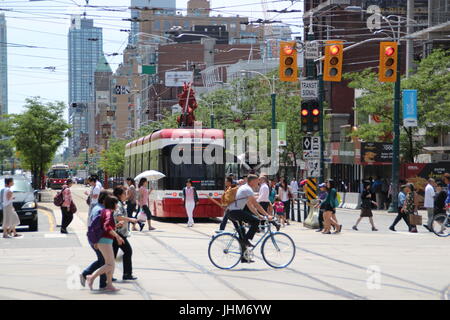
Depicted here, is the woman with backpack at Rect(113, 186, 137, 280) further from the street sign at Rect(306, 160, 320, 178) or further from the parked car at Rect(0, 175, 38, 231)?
the street sign at Rect(306, 160, 320, 178)

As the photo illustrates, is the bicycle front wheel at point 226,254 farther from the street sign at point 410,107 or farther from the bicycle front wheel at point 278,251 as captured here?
the street sign at point 410,107

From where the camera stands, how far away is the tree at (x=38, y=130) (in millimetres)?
57844

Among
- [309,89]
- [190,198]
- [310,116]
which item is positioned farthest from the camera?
[309,89]

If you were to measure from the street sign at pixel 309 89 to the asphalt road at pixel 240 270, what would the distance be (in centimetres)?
680

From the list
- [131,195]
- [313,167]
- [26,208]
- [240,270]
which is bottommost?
[240,270]

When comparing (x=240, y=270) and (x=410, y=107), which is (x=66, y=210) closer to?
(x=240, y=270)

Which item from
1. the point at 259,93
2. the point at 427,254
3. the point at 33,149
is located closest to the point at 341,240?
the point at 427,254

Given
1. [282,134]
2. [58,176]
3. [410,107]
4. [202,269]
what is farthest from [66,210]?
[58,176]

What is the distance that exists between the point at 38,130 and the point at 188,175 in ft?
99.2

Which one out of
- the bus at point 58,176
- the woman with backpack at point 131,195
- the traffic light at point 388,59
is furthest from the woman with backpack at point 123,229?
the bus at point 58,176

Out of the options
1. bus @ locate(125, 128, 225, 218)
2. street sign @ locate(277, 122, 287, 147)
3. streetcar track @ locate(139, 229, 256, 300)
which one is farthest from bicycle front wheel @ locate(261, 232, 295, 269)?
street sign @ locate(277, 122, 287, 147)

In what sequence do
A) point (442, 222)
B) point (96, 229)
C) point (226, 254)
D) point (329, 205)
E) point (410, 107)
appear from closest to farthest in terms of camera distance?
point (96, 229) → point (226, 254) → point (442, 222) → point (329, 205) → point (410, 107)

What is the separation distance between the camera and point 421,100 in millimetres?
46750
